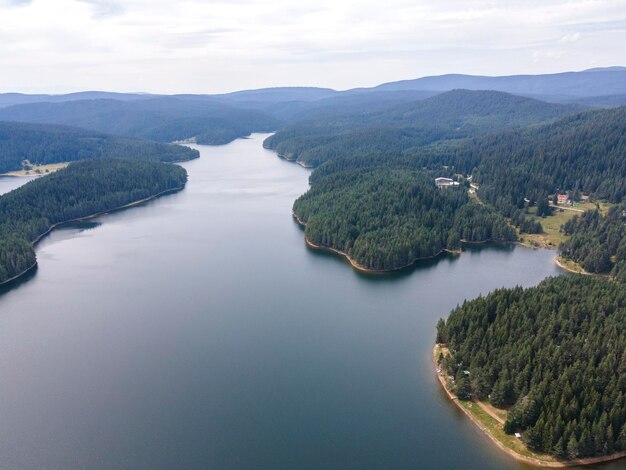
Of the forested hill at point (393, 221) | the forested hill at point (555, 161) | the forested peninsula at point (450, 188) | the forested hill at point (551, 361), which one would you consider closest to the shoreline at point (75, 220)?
the forested peninsula at point (450, 188)

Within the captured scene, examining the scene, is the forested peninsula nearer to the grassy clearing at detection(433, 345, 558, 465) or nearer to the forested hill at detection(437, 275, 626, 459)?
the forested hill at detection(437, 275, 626, 459)

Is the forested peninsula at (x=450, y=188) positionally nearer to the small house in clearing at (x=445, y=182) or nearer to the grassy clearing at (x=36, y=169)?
the small house in clearing at (x=445, y=182)

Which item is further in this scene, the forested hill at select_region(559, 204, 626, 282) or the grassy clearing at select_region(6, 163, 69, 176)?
the grassy clearing at select_region(6, 163, 69, 176)

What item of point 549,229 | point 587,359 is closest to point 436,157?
point 549,229

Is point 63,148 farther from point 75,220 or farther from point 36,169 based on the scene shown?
point 75,220

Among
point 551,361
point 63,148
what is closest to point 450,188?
point 551,361

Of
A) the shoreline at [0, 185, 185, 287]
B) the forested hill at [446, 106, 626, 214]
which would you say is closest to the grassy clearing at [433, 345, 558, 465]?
the shoreline at [0, 185, 185, 287]
